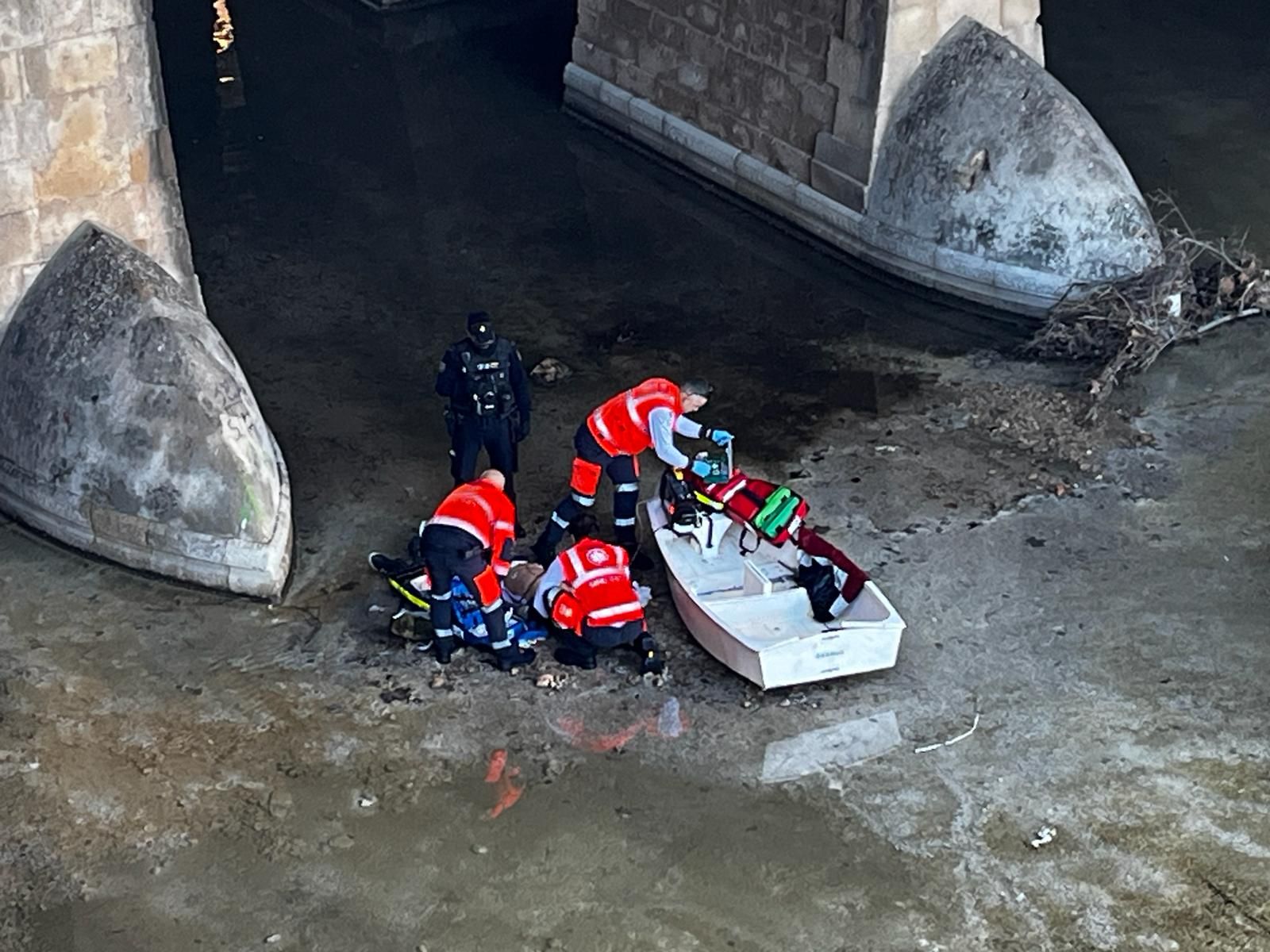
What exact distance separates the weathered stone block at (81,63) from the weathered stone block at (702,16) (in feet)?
22.8

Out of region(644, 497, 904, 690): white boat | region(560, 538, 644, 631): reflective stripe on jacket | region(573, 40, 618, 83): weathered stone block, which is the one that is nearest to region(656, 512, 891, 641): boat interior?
region(644, 497, 904, 690): white boat

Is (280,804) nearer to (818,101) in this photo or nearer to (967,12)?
(818,101)

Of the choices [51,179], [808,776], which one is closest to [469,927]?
[808,776]

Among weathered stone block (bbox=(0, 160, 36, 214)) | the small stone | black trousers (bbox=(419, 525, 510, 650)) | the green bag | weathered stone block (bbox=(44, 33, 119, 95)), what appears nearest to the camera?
the small stone

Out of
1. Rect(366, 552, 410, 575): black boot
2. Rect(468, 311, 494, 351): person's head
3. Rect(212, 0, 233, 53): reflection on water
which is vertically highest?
Rect(468, 311, 494, 351): person's head

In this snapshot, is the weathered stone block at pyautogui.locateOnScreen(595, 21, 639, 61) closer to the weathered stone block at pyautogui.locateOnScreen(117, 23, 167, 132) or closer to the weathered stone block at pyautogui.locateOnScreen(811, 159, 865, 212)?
the weathered stone block at pyautogui.locateOnScreen(811, 159, 865, 212)

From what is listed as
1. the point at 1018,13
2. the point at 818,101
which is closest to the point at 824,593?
the point at 818,101

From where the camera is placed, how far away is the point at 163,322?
11406 mm

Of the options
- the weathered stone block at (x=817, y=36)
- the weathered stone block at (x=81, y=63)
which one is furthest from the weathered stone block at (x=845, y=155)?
the weathered stone block at (x=81, y=63)

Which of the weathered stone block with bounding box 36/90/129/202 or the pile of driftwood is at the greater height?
the weathered stone block with bounding box 36/90/129/202

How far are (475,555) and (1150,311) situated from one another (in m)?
6.30

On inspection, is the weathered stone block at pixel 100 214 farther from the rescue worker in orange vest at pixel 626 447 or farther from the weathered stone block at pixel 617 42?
the weathered stone block at pixel 617 42

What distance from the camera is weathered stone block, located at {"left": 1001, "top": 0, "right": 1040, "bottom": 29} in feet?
50.1

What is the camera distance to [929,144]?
1488cm
